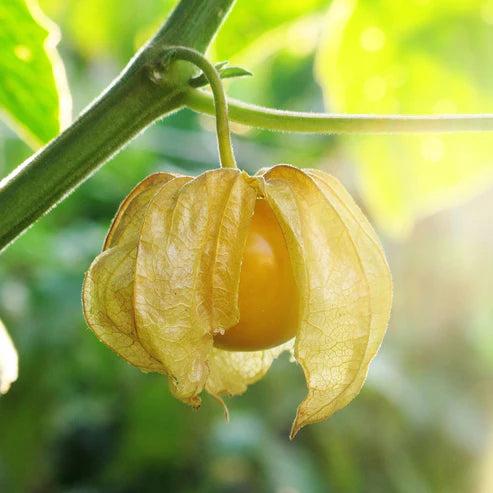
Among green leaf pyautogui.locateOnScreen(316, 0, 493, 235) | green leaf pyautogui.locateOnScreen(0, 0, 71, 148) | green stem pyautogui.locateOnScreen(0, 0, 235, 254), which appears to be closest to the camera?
green stem pyautogui.locateOnScreen(0, 0, 235, 254)

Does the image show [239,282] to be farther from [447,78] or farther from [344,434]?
[344,434]

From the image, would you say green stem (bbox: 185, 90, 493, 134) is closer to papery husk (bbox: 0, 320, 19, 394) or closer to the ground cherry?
the ground cherry

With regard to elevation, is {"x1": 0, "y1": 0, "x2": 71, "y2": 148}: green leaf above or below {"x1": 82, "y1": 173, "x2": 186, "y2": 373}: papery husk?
above

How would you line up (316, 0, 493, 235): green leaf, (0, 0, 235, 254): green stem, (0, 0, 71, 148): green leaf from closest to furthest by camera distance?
(0, 0, 235, 254): green stem < (0, 0, 71, 148): green leaf < (316, 0, 493, 235): green leaf

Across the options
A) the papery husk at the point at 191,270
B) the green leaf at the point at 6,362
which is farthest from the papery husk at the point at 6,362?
the papery husk at the point at 191,270

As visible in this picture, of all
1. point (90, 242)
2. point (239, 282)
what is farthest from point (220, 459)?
point (239, 282)

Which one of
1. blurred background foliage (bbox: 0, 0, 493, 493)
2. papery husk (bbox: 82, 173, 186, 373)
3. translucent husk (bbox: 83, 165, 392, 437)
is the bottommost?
papery husk (bbox: 82, 173, 186, 373)

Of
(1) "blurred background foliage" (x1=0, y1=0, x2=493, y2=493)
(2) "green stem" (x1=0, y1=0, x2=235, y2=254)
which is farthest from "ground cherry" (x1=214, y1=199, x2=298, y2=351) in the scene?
(1) "blurred background foliage" (x1=0, y1=0, x2=493, y2=493)
